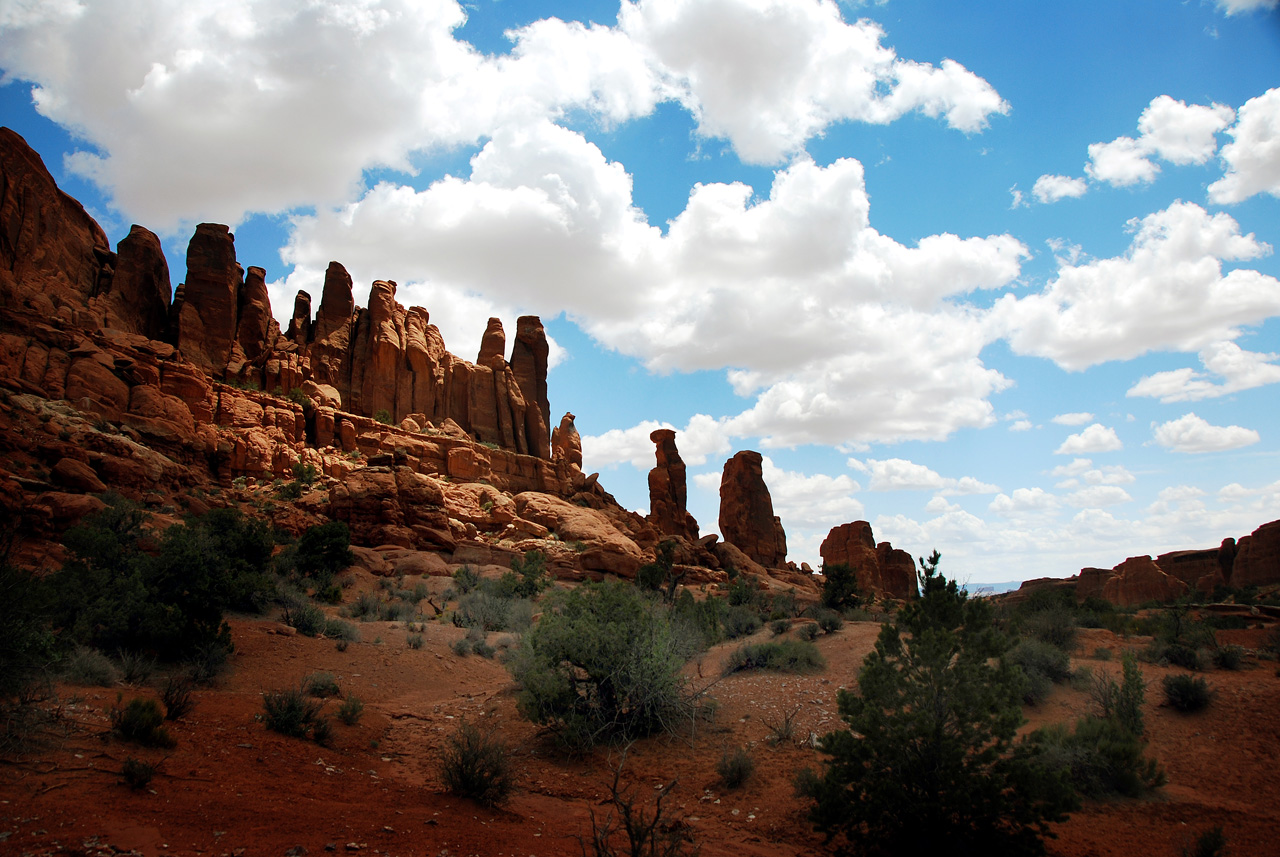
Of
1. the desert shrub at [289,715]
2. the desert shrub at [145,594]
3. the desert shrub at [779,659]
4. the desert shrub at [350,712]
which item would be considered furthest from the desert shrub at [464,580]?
the desert shrub at [289,715]

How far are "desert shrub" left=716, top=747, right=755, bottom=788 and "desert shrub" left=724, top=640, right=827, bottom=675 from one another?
16.1ft

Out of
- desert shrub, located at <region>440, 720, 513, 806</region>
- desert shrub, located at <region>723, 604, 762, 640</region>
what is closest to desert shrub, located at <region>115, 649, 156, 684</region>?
desert shrub, located at <region>440, 720, 513, 806</region>

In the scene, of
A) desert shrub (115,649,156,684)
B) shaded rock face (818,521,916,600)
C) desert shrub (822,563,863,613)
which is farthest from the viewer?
shaded rock face (818,521,916,600)

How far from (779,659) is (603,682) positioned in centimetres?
472

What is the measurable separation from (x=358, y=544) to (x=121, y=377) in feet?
49.1

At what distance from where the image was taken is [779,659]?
13148 millimetres

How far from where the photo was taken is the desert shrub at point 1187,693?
33.5 feet

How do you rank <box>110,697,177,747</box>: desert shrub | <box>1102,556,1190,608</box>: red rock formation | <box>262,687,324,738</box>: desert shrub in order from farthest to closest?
1. <box>1102,556,1190,608</box>: red rock formation
2. <box>262,687,324,738</box>: desert shrub
3. <box>110,697,177,747</box>: desert shrub

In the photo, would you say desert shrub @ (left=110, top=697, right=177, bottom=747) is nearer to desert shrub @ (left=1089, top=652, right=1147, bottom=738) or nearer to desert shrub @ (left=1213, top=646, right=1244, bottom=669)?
desert shrub @ (left=1089, top=652, right=1147, bottom=738)

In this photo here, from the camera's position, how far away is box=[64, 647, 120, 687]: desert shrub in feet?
28.2

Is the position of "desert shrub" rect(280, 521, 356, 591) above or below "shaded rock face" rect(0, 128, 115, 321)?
below

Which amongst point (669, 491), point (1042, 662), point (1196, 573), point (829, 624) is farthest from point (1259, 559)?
point (1042, 662)

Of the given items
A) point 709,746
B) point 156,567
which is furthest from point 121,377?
point 709,746

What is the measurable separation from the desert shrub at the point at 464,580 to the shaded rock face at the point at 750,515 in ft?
110
